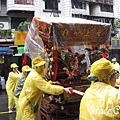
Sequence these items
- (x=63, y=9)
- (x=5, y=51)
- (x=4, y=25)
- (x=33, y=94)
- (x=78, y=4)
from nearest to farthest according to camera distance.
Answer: (x=33, y=94) < (x=5, y=51) < (x=4, y=25) < (x=63, y=9) < (x=78, y=4)

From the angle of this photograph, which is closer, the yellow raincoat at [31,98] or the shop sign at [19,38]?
the yellow raincoat at [31,98]

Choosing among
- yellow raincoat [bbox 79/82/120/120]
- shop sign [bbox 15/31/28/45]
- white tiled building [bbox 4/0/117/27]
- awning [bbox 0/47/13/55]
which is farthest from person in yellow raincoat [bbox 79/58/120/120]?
white tiled building [bbox 4/0/117/27]

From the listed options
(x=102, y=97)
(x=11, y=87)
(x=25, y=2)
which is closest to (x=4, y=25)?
(x=25, y=2)

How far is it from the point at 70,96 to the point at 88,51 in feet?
4.63

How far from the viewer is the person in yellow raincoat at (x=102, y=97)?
6.93 ft

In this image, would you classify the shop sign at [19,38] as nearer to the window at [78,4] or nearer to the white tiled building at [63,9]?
the white tiled building at [63,9]

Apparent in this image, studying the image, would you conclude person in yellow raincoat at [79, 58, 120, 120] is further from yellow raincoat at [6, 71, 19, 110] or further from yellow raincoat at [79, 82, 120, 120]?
yellow raincoat at [6, 71, 19, 110]

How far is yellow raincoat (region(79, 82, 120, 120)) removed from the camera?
210 cm

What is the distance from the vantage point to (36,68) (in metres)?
4.18

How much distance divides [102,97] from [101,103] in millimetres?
63

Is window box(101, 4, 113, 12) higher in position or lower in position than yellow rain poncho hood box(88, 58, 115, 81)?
higher

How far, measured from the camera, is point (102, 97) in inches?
87.2

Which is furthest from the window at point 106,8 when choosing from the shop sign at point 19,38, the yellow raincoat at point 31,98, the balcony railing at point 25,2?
the yellow raincoat at point 31,98

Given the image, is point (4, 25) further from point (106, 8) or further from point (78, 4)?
point (106, 8)
